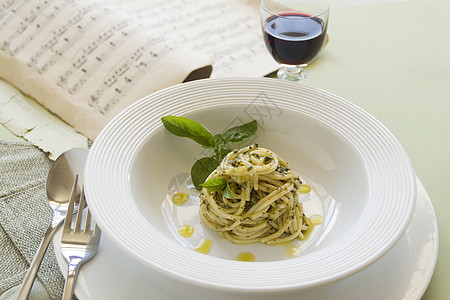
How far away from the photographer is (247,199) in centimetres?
141

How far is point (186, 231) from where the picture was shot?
1414 mm

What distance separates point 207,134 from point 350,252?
615 mm

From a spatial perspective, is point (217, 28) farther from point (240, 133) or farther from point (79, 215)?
point (79, 215)

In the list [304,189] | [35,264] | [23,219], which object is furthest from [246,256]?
[23,219]

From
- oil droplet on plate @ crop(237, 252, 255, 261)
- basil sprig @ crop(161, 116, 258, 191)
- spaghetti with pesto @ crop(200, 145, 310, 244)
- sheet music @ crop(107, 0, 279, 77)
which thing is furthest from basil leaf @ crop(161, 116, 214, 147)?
sheet music @ crop(107, 0, 279, 77)

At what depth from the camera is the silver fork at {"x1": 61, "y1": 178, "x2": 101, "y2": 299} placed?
121cm

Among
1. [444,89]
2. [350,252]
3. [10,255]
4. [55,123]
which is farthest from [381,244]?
[55,123]

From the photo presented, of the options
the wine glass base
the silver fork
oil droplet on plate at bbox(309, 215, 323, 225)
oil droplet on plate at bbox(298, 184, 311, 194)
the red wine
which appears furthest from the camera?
the wine glass base

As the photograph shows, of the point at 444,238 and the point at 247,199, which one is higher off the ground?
the point at 247,199

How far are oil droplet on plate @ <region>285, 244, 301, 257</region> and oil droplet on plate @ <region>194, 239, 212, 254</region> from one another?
0.72 ft

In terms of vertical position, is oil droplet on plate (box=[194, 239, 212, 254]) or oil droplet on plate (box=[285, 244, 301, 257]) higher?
oil droplet on plate (box=[194, 239, 212, 254])

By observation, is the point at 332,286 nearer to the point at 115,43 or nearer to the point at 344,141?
the point at 344,141

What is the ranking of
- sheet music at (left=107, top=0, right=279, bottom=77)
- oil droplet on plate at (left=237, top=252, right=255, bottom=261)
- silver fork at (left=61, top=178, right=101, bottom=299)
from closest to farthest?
silver fork at (left=61, top=178, right=101, bottom=299)
oil droplet on plate at (left=237, top=252, right=255, bottom=261)
sheet music at (left=107, top=0, right=279, bottom=77)

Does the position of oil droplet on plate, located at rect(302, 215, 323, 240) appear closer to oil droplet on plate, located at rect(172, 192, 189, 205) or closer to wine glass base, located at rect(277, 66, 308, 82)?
oil droplet on plate, located at rect(172, 192, 189, 205)
